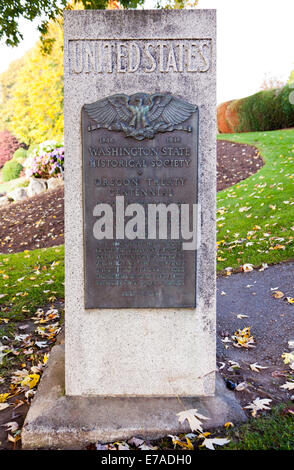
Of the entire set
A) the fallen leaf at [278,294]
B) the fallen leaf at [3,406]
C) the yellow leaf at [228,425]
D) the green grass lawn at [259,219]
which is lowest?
the fallen leaf at [3,406]

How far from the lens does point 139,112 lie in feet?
8.50

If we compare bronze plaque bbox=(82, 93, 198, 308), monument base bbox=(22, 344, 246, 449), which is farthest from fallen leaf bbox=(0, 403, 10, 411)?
bronze plaque bbox=(82, 93, 198, 308)

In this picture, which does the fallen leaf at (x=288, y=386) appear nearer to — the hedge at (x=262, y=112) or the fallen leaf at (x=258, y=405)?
the fallen leaf at (x=258, y=405)

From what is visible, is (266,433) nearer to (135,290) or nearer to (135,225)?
(135,290)

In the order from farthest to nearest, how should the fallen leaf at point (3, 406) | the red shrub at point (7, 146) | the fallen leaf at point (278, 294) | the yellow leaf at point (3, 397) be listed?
the red shrub at point (7, 146), the fallen leaf at point (278, 294), the yellow leaf at point (3, 397), the fallen leaf at point (3, 406)

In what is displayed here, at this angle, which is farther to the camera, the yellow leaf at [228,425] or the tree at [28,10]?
the tree at [28,10]

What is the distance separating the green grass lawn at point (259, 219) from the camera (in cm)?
587

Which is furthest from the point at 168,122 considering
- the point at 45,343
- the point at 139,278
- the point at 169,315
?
the point at 45,343

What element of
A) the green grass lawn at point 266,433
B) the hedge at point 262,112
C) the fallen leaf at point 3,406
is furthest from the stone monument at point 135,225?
the hedge at point 262,112

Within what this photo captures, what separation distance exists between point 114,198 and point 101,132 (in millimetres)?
465

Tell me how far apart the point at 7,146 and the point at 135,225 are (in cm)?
3151

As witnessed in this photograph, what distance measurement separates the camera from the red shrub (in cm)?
3045

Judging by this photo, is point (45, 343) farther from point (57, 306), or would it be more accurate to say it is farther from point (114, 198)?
point (114, 198)

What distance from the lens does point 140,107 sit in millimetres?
2592
